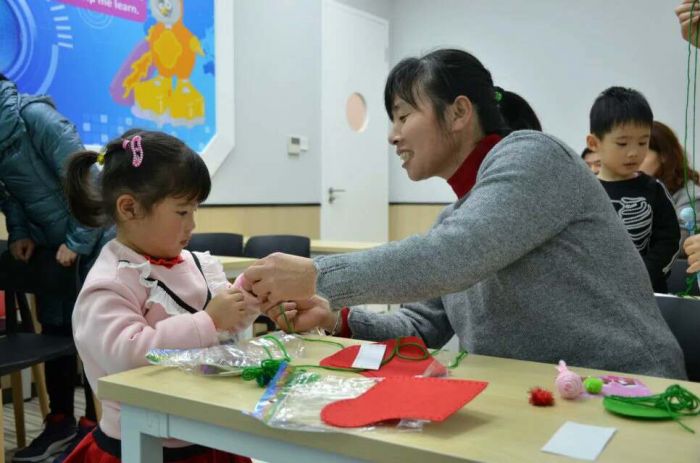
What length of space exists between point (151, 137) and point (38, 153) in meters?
1.60

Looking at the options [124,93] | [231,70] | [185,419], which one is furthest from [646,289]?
[231,70]

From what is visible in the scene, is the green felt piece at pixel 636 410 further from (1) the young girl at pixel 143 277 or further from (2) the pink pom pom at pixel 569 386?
(1) the young girl at pixel 143 277

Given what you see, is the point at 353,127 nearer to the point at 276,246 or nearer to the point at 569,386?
the point at 276,246

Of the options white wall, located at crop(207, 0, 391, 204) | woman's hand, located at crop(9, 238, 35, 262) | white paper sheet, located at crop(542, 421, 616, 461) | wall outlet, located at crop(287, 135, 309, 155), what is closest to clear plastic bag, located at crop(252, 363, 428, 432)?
white paper sheet, located at crop(542, 421, 616, 461)

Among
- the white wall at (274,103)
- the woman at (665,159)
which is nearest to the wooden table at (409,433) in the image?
the woman at (665,159)

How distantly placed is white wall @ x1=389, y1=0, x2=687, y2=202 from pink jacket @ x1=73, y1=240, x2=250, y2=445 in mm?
4540

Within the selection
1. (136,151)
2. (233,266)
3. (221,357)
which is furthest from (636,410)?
(233,266)

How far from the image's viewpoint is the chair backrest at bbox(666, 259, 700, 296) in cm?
231

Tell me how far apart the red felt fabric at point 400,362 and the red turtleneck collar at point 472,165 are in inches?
15.8

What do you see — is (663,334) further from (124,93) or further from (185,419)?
(124,93)

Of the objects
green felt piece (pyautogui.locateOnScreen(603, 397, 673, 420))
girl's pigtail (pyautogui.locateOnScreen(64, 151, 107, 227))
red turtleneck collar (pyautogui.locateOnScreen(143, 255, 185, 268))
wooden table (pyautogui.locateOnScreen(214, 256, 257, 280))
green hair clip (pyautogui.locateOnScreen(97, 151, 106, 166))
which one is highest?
green hair clip (pyautogui.locateOnScreen(97, 151, 106, 166))

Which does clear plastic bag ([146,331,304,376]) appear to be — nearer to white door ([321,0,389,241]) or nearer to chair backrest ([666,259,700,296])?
chair backrest ([666,259,700,296])

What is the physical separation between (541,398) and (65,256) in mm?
2206

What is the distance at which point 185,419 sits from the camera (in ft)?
3.04
